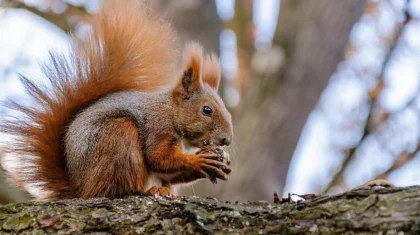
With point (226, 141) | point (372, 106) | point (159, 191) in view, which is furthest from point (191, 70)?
point (372, 106)

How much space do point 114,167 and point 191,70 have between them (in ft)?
2.56

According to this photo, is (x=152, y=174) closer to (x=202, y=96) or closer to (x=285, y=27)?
(x=202, y=96)

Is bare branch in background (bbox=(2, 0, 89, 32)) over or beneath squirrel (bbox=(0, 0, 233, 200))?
over

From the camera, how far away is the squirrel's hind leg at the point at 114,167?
222 cm

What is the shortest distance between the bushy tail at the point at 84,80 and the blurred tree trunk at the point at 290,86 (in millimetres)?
1226

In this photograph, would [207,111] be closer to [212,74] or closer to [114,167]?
[212,74]

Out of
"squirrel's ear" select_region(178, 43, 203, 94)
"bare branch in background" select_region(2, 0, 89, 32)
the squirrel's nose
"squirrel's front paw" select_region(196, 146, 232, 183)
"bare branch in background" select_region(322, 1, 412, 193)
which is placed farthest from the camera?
"bare branch in background" select_region(322, 1, 412, 193)

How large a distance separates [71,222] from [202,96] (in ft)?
3.66

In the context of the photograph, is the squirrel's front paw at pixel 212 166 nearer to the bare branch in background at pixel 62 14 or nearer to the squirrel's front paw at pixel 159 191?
the squirrel's front paw at pixel 159 191

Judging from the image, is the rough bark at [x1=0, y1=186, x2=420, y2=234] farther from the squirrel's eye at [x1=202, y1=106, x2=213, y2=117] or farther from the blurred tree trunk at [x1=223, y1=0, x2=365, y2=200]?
the blurred tree trunk at [x1=223, y1=0, x2=365, y2=200]

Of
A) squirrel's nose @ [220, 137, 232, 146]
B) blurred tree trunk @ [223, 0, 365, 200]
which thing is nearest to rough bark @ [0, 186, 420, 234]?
squirrel's nose @ [220, 137, 232, 146]

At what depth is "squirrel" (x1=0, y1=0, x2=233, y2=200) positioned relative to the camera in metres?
2.27

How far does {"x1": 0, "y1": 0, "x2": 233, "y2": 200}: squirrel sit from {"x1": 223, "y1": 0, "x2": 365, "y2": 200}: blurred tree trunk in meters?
1.12

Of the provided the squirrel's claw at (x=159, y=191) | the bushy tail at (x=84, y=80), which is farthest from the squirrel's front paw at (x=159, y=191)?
the bushy tail at (x=84, y=80)
